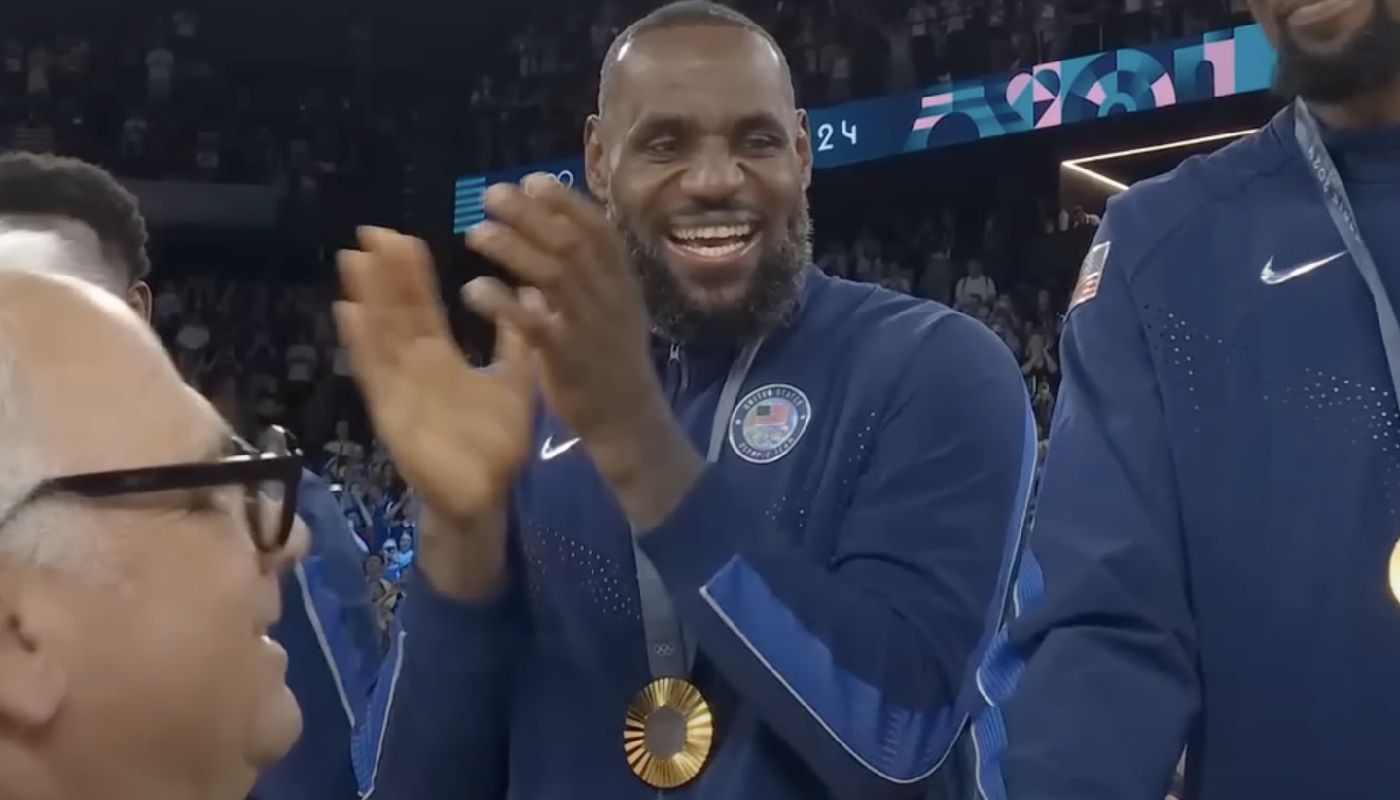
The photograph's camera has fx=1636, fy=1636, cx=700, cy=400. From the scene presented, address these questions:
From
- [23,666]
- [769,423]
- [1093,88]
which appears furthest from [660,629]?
[1093,88]

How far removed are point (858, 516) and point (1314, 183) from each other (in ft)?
1.61

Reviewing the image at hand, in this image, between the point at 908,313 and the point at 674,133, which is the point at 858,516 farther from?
the point at 674,133

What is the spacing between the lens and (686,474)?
138 cm

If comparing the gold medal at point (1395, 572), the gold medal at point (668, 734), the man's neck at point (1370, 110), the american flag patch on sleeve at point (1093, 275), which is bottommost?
the gold medal at point (668, 734)

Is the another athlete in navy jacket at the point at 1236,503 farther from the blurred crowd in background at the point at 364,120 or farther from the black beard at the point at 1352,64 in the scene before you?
the blurred crowd in background at the point at 364,120

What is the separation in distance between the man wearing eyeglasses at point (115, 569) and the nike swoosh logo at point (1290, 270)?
84cm

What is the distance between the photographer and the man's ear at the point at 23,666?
85 centimetres

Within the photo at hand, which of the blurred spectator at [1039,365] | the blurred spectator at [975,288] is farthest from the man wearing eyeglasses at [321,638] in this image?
the blurred spectator at [975,288]

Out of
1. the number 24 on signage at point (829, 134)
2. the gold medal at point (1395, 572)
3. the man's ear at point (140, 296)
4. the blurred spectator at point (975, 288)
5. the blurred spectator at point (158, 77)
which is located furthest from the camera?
the blurred spectator at point (158, 77)

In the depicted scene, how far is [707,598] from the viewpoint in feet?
4.54

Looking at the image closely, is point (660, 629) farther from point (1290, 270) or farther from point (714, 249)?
point (1290, 270)

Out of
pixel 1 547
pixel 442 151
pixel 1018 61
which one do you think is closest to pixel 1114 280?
pixel 1 547

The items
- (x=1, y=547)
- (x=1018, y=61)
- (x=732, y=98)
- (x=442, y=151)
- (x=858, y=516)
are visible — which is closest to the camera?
(x=1, y=547)

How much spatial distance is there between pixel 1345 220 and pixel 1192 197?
137 mm
